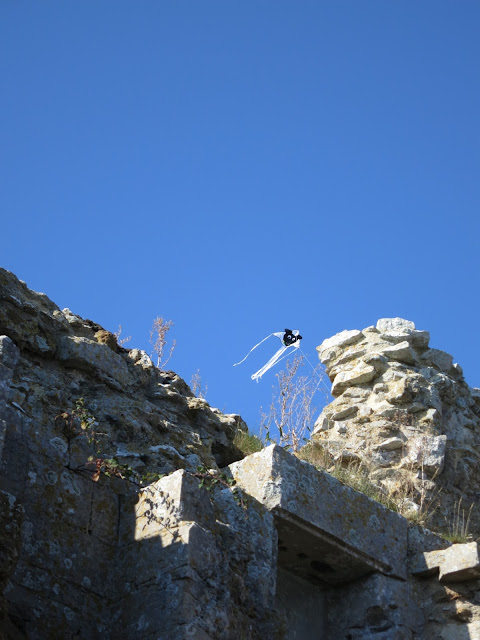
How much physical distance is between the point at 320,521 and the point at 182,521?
1.37m

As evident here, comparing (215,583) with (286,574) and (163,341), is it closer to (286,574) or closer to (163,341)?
(286,574)

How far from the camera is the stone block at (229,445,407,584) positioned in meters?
6.14

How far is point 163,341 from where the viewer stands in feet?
32.4

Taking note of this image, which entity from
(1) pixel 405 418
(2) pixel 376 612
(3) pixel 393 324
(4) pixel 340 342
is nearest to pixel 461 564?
(2) pixel 376 612

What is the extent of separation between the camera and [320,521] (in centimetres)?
623

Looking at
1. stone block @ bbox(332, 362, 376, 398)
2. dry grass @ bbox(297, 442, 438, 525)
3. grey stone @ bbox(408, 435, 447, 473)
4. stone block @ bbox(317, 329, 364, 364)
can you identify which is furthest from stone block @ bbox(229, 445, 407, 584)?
stone block @ bbox(317, 329, 364, 364)

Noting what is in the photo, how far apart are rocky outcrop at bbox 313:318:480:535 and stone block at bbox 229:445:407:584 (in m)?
0.90

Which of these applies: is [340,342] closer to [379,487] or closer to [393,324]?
[393,324]

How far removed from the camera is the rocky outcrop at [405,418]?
8.09 metres

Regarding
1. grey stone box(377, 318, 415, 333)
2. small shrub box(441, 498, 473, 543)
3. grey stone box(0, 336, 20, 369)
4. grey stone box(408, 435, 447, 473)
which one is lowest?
grey stone box(0, 336, 20, 369)

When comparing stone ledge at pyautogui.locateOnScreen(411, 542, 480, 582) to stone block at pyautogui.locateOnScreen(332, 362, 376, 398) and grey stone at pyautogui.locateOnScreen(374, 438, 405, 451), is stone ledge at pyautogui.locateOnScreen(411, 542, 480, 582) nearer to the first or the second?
grey stone at pyautogui.locateOnScreen(374, 438, 405, 451)

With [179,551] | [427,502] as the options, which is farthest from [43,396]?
[427,502]

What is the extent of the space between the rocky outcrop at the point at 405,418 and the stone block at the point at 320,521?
899 millimetres

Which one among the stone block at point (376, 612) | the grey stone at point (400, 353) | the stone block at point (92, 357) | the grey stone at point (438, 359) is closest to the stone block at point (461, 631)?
the stone block at point (376, 612)
